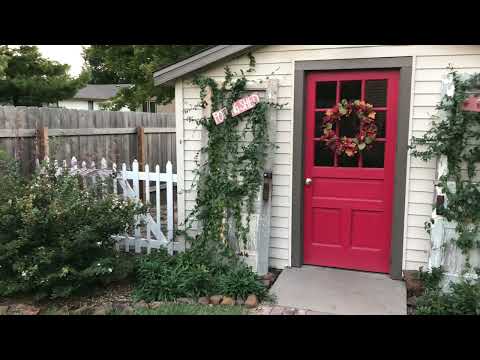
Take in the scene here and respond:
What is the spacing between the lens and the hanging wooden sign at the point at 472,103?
11.8ft

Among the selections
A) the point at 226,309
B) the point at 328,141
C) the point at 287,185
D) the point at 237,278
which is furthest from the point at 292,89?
the point at 226,309

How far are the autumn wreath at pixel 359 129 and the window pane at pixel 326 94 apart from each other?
0.42 ft

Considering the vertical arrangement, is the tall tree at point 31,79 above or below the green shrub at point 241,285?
above

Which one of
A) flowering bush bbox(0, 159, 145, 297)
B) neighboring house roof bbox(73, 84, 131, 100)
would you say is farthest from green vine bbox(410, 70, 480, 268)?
neighboring house roof bbox(73, 84, 131, 100)

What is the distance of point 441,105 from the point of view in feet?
12.4

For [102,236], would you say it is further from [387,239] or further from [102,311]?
[387,239]

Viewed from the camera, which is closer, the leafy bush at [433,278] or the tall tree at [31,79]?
the leafy bush at [433,278]

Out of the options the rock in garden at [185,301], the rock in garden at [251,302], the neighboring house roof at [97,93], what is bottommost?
the rock in garden at [185,301]

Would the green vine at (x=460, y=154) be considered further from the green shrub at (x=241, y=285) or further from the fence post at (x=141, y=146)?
the fence post at (x=141, y=146)

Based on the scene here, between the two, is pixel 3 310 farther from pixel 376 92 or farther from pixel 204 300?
pixel 376 92

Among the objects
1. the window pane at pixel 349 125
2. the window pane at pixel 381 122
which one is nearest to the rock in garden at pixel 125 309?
the window pane at pixel 349 125

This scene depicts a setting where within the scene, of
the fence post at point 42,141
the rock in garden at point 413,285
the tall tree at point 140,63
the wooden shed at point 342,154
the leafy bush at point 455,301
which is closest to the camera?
the leafy bush at point 455,301

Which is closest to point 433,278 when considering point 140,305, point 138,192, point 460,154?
point 460,154

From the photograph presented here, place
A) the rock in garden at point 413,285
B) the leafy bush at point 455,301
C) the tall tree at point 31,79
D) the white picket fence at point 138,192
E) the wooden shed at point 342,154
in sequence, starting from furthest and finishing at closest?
the tall tree at point 31,79 → the white picket fence at point 138,192 → the wooden shed at point 342,154 → the rock in garden at point 413,285 → the leafy bush at point 455,301
